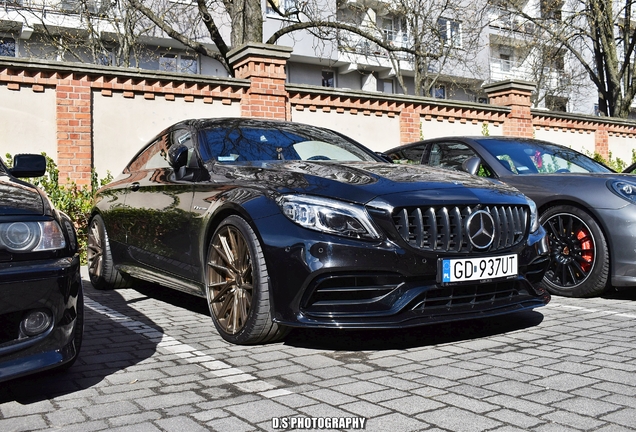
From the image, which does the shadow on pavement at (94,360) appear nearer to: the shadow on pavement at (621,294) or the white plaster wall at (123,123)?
the shadow on pavement at (621,294)

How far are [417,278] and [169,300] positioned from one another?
9.74ft

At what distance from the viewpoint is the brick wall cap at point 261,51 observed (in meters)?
11.3

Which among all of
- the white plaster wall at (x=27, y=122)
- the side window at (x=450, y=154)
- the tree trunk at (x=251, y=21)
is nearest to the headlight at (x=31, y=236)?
the side window at (x=450, y=154)

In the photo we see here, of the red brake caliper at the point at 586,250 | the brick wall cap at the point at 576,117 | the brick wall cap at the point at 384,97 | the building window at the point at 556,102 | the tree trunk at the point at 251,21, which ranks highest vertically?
the building window at the point at 556,102

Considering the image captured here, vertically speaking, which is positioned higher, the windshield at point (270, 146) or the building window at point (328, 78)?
the building window at point (328, 78)

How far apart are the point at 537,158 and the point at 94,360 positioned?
4.80 metres

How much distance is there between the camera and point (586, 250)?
19.1 feet

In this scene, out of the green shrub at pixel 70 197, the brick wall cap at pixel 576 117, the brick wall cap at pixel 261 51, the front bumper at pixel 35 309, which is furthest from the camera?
the brick wall cap at pixel 576 117

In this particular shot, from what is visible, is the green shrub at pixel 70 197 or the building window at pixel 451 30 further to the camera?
the building window at pixel 451 30

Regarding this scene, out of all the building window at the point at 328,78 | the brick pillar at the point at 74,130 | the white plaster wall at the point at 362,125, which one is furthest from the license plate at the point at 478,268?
the building window at the point at 328,78

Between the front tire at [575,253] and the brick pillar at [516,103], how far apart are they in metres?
9.70

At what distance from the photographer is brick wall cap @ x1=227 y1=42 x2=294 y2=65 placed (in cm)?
1134

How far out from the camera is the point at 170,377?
11.4ft

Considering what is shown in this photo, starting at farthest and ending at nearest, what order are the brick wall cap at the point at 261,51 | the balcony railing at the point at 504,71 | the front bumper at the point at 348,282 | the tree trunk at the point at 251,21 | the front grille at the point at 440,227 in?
the balcony railing at the point at 504,71
the tree trunk at the point at 251,21
the brick wall cap at the point at 261,51
the front grille at the point at 440,227
the front bumper at the point at 348,282
